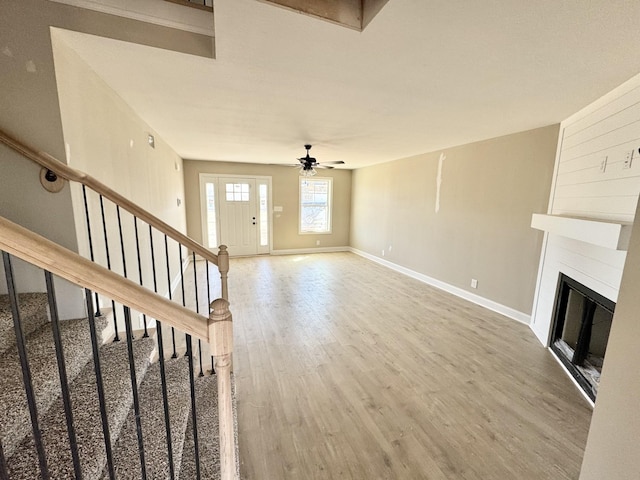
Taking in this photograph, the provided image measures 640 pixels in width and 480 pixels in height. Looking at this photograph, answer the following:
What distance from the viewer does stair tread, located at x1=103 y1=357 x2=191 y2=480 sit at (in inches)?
46.3

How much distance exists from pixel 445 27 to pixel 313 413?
2481 mm

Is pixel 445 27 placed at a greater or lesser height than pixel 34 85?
greater

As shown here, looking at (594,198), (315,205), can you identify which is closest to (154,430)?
(594,198)

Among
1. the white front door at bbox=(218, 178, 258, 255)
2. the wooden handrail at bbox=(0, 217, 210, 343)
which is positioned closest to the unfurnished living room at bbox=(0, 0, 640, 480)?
the wooden handrail at bbox=(0, 217, 210, 343)

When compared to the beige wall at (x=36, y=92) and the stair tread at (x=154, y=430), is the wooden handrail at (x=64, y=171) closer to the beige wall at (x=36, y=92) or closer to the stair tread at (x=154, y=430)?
the beige wall at (x=36, y=92)

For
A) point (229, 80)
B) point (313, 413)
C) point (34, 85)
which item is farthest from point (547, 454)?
point (34, 85)

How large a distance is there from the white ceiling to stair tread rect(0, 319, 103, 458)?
1.72 metres

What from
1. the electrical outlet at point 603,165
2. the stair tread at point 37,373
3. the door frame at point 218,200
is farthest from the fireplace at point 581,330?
the door frame at point 218,200

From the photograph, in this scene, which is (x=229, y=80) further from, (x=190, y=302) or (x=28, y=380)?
(x=190, y=302)

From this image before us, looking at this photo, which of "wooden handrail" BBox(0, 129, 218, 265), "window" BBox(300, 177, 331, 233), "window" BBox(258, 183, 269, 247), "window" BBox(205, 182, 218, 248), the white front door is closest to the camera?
"wooden handrail" BBox(0, 129, 218, 265)

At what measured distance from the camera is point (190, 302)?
3.95 metres

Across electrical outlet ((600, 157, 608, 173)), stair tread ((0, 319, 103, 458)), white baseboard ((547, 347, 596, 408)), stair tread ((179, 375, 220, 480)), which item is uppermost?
electrical outlet ((600, 157, 608, 173))

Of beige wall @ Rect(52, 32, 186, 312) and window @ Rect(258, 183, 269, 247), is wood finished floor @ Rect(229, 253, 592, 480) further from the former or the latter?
window @ Rect(258, 183, 269, 247)

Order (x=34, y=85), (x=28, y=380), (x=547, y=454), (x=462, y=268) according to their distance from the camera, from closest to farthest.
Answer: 1. (x=28, y=380)
2. (x=34, y=85)
3. (x=547, y=454)
4. (x=462, y=268)
